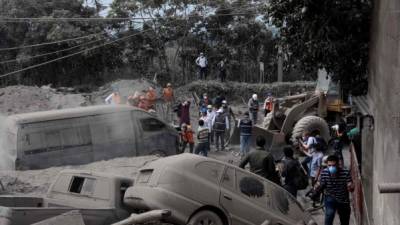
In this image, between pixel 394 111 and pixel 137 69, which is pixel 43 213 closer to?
pixel 394 111

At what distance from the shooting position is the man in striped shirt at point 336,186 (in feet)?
35.2

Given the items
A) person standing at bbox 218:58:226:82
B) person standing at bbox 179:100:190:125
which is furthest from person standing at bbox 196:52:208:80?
person standing at bbox 179:100:190:125

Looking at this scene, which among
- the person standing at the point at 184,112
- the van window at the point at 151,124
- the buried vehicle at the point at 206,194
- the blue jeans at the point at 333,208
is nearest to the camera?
the buried vehicle at the point at 206,194

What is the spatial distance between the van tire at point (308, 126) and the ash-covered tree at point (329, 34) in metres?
5.15

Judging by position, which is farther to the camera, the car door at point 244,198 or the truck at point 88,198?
the car door at point 244,198

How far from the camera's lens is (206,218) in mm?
9930

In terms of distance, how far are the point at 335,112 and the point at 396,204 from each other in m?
16.7

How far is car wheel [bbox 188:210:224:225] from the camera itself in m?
9.76

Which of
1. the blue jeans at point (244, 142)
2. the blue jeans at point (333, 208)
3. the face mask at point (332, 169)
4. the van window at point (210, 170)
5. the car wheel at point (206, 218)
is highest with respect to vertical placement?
the van window at point (210, 170)

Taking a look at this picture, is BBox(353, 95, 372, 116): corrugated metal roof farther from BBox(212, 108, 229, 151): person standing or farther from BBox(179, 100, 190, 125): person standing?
BBox(179, 100, 190, 125): person standing

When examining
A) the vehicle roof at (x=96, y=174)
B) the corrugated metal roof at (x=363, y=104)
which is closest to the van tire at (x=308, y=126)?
the corrugated metal roof at (x=363, y=104)

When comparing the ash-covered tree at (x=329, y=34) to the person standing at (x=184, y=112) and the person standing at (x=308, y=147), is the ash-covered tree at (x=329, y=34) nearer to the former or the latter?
the person standing at (x=308, y=147)

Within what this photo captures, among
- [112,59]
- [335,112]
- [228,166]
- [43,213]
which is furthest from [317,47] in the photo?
[112,59]

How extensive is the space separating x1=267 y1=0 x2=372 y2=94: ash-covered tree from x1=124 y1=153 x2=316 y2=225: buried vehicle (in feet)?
13.7
